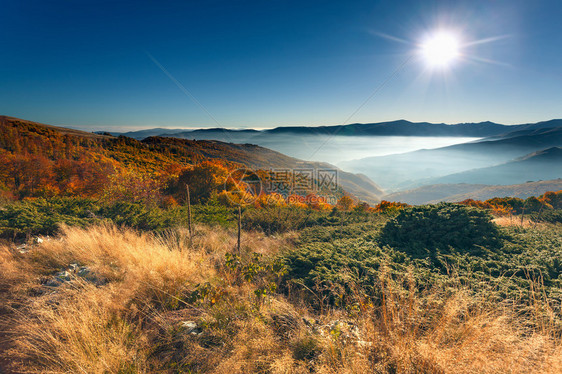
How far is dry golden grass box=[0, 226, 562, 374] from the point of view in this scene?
2154 mm

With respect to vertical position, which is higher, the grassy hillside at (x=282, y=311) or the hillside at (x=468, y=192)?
the grassy hillside at (x=282, y=311)

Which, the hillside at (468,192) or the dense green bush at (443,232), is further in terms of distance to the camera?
the hillside at (468,192)

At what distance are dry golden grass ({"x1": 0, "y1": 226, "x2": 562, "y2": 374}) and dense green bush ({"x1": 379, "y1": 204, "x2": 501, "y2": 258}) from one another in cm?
234

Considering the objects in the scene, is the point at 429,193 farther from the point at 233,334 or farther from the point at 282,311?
the point at 233,334

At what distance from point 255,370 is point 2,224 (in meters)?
7.77

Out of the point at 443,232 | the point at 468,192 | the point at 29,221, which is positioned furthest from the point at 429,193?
the point at 29,221

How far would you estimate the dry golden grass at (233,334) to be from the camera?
7.07ft

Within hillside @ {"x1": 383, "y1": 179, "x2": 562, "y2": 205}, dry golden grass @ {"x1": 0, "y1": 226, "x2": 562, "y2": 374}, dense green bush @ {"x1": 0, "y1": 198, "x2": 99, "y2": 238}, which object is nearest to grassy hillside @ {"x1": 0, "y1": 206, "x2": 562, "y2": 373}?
dry golden grass @ {"x1": 0, "y1": 226, "x2": 562, "y2": 374}

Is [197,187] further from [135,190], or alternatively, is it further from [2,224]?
[2,224]

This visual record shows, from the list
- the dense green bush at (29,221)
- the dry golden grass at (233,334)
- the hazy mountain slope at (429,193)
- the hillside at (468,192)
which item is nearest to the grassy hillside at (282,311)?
the dry golden grass at (233,334)

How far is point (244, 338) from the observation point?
254 cm

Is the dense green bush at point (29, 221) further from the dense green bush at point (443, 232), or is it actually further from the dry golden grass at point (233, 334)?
the dense green bush at point (443, 232)

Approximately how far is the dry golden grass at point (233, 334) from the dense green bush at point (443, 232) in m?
2.34

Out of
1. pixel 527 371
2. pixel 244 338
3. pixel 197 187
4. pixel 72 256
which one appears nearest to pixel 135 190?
pixel 197 187
